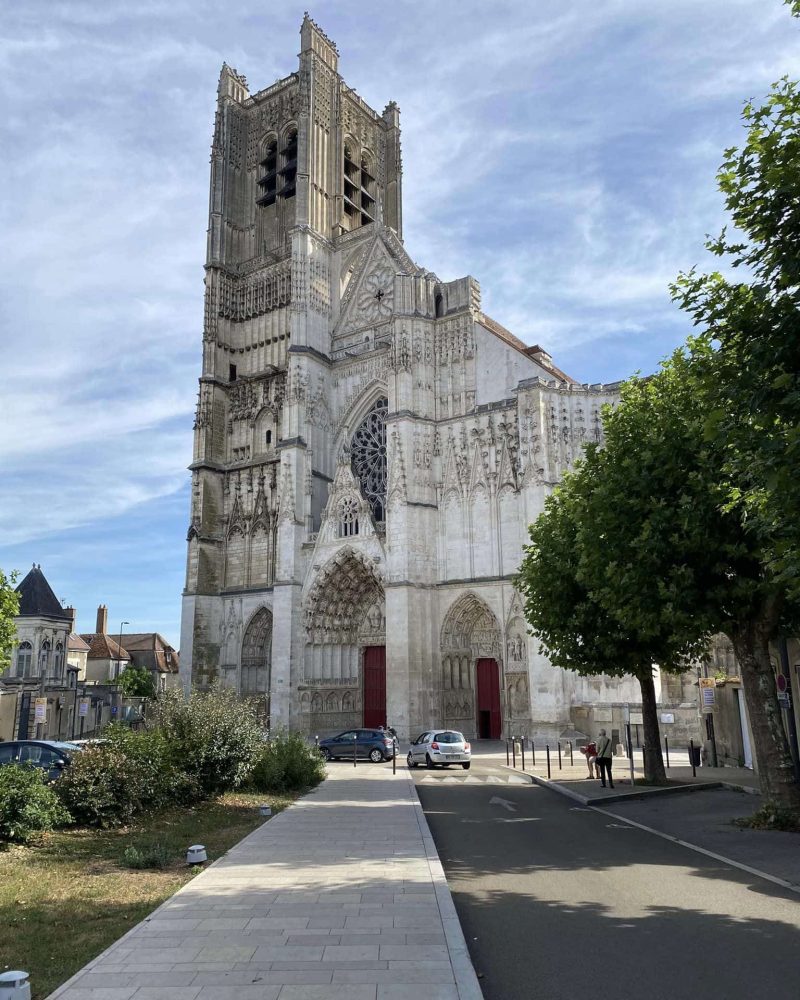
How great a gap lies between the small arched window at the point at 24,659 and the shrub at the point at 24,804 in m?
31.1

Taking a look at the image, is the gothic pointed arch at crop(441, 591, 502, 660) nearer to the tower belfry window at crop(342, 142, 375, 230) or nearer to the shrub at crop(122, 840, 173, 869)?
the shrub at crop(122, 840, 173, 869)

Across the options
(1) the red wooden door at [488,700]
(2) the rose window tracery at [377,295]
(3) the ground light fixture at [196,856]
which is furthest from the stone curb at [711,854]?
(2) the rose window tracery at [377,295]

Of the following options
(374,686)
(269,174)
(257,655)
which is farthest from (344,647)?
(269,174)

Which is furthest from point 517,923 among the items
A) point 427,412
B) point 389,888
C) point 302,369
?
point 302,369

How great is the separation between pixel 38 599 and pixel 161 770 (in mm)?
31334

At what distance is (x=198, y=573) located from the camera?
38375mm

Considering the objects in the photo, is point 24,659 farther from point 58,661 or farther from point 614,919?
point 614,919

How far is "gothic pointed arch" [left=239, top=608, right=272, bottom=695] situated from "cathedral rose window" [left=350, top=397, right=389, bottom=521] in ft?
24.9

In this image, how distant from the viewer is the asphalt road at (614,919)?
5.16m

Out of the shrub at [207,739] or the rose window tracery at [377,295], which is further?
the rose window tracery at [377,295]

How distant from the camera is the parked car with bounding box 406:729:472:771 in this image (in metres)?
22.3

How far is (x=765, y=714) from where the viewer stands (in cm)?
1187

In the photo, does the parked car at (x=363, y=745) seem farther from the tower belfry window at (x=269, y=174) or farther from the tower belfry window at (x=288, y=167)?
the tower belfry window at (x=269, y=174)

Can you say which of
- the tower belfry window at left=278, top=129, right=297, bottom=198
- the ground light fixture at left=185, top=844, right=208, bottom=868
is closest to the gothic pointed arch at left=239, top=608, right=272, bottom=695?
the tower belfry window at left=278, top=129, right=297, bottom=198
